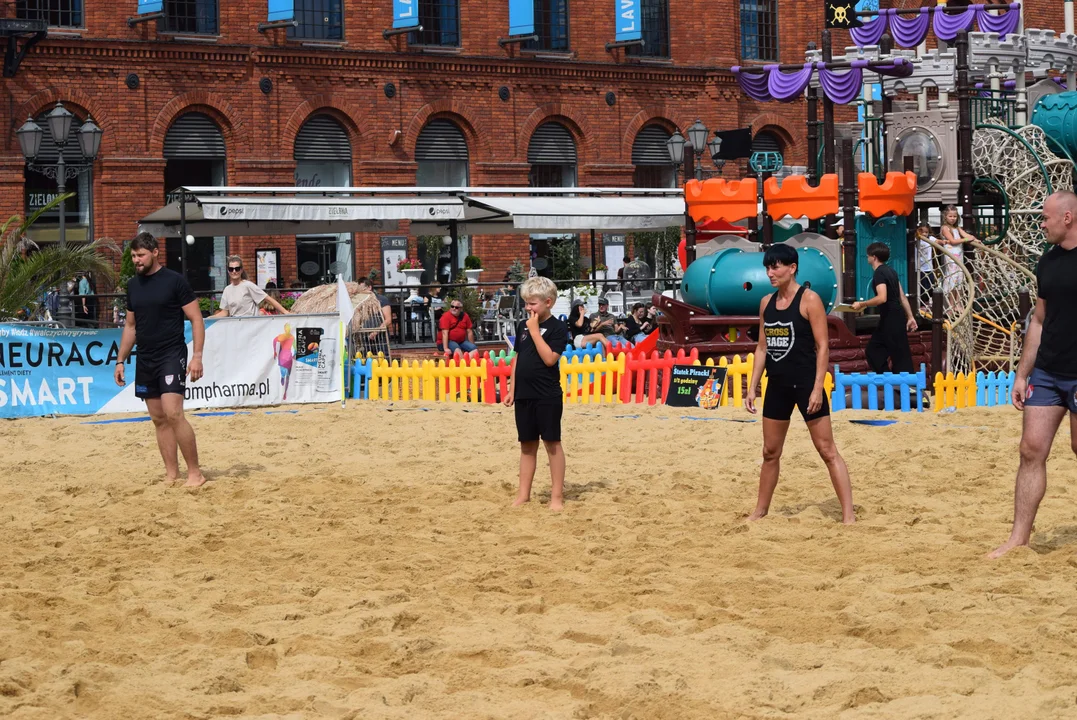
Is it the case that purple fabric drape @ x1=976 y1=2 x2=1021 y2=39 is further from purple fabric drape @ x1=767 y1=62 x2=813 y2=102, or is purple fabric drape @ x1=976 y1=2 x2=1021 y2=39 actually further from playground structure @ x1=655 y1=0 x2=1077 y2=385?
purple fabric drape @ x1=767 y1=62 x2=813 y2=102

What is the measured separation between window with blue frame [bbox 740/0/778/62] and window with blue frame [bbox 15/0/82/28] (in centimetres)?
1660

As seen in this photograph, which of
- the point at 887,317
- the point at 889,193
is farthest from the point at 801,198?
the point at 887,317

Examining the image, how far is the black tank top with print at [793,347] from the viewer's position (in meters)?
8.46

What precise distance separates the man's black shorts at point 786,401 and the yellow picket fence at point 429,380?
774cm

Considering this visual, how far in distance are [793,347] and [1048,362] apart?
1.60 meters

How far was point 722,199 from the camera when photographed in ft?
58.8

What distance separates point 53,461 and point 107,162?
62.1ft

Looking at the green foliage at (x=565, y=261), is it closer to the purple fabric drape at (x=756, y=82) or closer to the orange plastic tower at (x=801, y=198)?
the purple fabric drape at (x=756, y=82)

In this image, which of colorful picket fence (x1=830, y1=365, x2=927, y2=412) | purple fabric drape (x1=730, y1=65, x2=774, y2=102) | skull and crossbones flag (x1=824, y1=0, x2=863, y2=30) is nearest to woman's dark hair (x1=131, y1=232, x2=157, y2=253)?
colorful picket fence (x1=830, y1=365, x2=927, y2=412)

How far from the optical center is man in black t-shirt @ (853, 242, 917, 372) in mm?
14414

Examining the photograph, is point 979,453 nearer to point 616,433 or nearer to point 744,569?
point 616,433

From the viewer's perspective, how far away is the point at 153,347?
10422mm

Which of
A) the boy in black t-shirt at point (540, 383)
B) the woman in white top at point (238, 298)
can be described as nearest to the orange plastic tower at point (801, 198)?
the woman in white top at point (238, 298)

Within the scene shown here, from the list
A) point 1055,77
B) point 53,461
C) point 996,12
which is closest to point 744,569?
point 53,461
